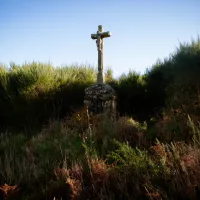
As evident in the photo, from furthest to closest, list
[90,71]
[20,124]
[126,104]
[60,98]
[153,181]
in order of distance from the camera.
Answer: [90,71] → [126,104] → [60,98] → [20,124] → [153,181]

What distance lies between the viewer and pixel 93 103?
7.52 meters

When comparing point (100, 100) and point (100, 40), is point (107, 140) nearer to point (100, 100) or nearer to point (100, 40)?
point (100, 100)

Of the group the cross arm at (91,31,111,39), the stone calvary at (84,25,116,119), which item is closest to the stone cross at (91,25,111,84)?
the cross arm at (91,31,111,39)

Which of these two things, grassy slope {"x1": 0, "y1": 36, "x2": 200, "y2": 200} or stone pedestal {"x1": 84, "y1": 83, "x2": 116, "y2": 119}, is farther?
stone pedestal {"x1": 84, "y1": 83, "x2": 116, "y2": 119}

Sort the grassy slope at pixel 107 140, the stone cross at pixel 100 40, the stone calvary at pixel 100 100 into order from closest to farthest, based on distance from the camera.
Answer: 1. the grassy slope at pixel 107 140
2. the stone calvary at pixel 100 100
3. the stone cross at pixel 100 40

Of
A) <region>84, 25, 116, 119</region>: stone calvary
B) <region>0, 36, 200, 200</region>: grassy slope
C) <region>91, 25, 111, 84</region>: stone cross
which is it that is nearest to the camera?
<region>0, 36, 200, 200</region>: grassy slope

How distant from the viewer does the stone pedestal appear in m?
7.40

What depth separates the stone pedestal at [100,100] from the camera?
7.40 m

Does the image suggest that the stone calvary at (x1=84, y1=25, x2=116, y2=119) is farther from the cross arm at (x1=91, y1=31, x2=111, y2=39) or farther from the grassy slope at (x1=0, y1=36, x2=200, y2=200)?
the cross arm at (x1=91, y1=31, x2=111, y2=39)

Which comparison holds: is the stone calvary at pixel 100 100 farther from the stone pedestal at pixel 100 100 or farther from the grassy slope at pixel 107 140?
the grassy slope at pixel 107 140

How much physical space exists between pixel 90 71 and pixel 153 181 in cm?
799

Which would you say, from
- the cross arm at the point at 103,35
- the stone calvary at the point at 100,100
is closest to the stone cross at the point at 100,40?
the cross arm at the point at 103,35

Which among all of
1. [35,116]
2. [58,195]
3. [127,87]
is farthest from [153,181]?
[127,87]

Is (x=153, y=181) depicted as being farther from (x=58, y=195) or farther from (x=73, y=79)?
(x=73, y=79)
